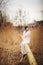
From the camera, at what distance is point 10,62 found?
9.57 feet

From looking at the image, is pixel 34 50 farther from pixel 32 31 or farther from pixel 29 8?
pixel 29 8

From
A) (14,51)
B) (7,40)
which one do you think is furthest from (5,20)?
(14,51)

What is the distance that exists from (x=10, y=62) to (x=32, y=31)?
1.82 feet

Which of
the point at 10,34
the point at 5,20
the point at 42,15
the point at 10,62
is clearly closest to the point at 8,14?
the point at 5,20

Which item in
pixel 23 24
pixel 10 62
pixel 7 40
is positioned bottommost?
pixel 10 62

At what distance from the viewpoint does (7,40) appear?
2928mm

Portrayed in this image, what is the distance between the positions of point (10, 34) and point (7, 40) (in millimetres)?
98

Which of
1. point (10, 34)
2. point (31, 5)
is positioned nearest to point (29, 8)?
point (31, 5)

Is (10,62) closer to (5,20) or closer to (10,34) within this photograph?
(10,34)

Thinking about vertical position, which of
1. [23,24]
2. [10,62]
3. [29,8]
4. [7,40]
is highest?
[29,8]

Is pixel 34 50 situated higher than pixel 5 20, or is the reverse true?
pixel 5 20

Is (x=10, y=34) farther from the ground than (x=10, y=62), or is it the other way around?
(x=10, y=34)

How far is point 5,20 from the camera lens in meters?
2.92

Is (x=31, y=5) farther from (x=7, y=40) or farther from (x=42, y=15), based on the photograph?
(x=7, y=40)
